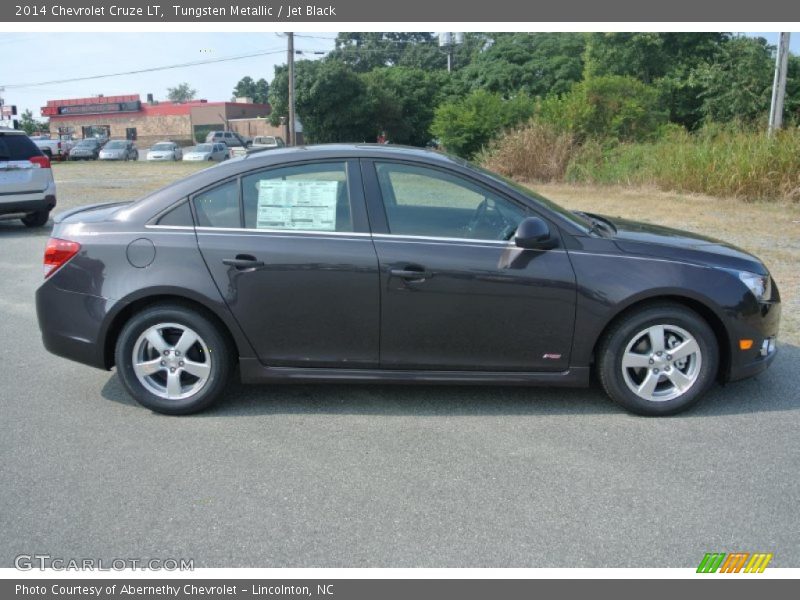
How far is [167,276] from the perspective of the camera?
15.0 feet

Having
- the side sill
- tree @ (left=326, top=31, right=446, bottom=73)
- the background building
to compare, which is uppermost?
tree @ (left=326, top=31, right=446, bottom=73)

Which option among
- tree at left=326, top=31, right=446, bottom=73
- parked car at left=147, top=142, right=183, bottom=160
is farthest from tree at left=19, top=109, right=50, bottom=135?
parked car at left=147, top=142, right=183, bottom=160

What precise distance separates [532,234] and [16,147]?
34.6 ft

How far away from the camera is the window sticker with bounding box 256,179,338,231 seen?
4688 mm

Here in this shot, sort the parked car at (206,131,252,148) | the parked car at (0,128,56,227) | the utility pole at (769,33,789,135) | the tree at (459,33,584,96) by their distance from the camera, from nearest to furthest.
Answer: the parked car at (0,128,56,227), the utility pole at (769,33,789,135), the tree at (459,33,584,96), the parked car at (206,131,252,148)

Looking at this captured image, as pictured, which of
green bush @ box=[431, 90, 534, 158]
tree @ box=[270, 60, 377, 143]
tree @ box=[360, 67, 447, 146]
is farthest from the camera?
tree @ box=[360, 67, 447, 146]

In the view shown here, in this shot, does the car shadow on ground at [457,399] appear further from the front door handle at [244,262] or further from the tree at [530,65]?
the tree at [530,65]

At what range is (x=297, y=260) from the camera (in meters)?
4.56

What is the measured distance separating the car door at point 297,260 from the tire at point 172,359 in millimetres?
250

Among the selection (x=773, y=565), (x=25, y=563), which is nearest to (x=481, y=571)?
(x=773, y=565)

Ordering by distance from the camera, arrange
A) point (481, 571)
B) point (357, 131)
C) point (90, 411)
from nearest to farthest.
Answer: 1. point (481, 571)
2. point (90, 411)
3. point (357, 131)

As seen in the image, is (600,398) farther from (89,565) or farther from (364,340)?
(89,565)

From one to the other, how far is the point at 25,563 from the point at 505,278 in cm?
293

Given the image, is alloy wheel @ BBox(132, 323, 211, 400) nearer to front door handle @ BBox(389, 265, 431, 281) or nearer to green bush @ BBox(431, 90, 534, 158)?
front door handle @ BBox(389, 265, 431, 281)
